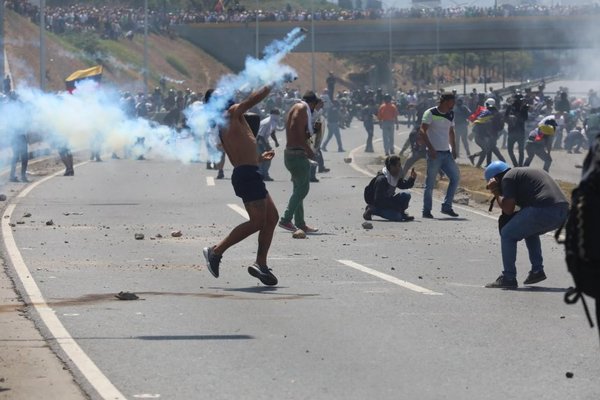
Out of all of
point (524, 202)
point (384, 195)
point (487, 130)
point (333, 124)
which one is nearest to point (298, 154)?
point (384, 195)

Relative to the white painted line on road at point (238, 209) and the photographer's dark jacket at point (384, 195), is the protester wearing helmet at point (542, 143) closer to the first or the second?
the white painted line on road at point (238, 209)

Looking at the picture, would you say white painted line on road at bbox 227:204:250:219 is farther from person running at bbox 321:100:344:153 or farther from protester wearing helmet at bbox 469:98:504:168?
person running at bbox 321:100:344:153

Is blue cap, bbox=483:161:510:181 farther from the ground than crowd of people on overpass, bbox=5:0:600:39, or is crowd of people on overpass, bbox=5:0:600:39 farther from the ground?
blue cap, bbox=483:161:510:181

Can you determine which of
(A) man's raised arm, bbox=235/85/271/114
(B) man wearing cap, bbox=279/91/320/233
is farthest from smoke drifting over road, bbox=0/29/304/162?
(A) man's raised arm, bbox=235/85/271/114

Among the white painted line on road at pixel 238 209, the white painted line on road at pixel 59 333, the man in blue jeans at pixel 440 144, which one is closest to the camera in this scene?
the white painted line on road at pixel 59 333

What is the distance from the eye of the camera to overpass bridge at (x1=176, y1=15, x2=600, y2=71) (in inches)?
3501

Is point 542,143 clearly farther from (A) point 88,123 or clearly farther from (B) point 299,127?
(B) point 299,127

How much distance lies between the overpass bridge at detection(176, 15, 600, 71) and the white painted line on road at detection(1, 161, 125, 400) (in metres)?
67.9

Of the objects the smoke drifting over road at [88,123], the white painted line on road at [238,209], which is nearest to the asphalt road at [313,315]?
the white painted line on road at [238,209]

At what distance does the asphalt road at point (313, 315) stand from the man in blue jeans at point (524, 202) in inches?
20.9

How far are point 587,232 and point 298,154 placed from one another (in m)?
12.7

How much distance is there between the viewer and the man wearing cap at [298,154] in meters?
17.4

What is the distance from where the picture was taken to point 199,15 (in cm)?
7819

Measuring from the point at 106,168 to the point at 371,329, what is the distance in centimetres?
2499
